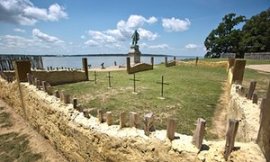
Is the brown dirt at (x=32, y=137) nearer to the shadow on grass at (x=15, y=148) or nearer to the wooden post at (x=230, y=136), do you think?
the shadow on grass at (x=15, y=148)

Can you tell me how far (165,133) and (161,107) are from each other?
4.54 metres

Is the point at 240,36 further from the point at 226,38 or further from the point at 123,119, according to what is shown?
the point at 123,119

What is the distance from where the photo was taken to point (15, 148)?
5.55 metres

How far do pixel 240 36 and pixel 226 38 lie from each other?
8.89ft

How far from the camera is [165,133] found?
3.04 meters

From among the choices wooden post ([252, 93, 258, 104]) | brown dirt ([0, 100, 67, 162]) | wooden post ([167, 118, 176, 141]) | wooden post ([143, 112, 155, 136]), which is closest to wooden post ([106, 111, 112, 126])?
wooden post ([143, 112, 155, 136])

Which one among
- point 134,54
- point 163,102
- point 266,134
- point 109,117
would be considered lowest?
point 163,102

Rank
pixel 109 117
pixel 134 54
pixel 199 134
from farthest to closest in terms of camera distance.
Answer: pixel 134 54
pixel 109 117
pixel 199 134

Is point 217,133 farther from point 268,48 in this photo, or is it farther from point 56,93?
point 268,48

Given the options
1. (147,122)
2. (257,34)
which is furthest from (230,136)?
(257,34)

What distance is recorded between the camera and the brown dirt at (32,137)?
5164 mm

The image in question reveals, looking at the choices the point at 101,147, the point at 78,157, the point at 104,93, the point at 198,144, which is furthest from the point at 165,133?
the point at 104,93

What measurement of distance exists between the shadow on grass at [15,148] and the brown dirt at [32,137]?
90 millimetres

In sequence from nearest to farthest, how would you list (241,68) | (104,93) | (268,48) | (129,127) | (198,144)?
(198,144), (129,127), (241,68), (104,93), (268,48)
